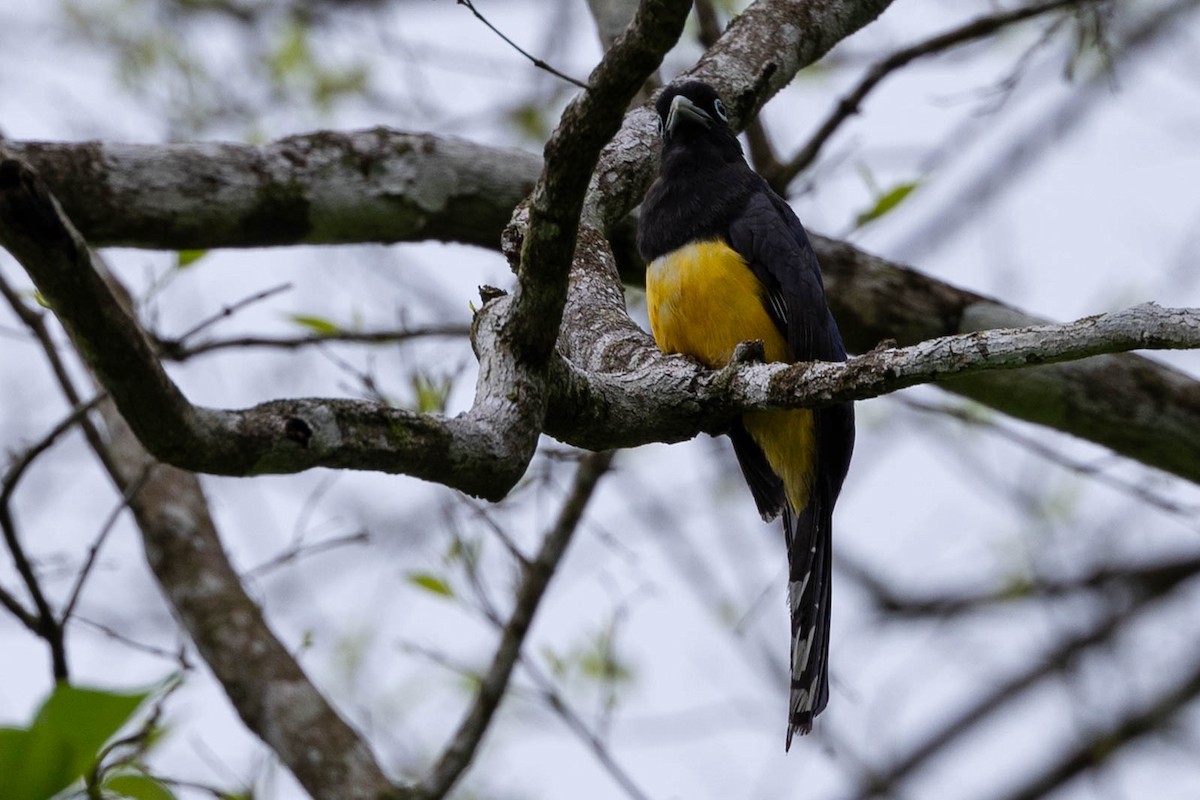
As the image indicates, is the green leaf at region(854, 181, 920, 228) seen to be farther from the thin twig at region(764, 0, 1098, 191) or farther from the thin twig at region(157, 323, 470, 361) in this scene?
the thin twig at region(157, 323, 470, 361)

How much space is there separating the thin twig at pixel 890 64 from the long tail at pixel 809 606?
1632 mm

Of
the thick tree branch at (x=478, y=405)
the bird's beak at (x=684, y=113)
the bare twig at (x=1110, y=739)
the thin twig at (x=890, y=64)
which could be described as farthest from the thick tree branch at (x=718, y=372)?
the bare twig at (x=1110, y=739)

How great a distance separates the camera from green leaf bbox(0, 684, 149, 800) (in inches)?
58.4

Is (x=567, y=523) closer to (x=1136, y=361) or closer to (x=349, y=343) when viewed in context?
(x=349, y=343)

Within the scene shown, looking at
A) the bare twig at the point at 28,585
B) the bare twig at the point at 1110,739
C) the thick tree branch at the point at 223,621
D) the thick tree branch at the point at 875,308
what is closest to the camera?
the bare twig at the point at 28,585

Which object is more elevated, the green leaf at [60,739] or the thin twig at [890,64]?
the thin twig at [890,64]

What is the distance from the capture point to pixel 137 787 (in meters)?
2.21

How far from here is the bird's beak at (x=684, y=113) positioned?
150 inches

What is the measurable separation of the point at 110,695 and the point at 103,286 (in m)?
0.56

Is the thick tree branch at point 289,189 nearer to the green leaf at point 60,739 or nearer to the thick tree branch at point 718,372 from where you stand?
the thick tree branch at point 718,372

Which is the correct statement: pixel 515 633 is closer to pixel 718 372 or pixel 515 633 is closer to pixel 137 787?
pixel 718 372

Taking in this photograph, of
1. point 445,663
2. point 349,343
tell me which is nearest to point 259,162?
point 349,343

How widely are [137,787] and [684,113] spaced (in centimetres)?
241

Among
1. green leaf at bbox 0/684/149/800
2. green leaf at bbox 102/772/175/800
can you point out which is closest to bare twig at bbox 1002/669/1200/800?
green leaf at bbox 102/772/175/800
